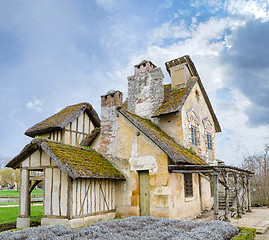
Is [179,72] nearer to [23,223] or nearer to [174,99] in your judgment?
[174,99]

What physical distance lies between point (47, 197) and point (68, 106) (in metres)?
9.34

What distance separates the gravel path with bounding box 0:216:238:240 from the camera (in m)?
5.69

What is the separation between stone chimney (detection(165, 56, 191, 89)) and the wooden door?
7.45 m

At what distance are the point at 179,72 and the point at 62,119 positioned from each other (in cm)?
834

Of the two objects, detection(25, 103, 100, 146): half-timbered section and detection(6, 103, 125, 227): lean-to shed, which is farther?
detection(25, 103, 100, 146): half-timbered section

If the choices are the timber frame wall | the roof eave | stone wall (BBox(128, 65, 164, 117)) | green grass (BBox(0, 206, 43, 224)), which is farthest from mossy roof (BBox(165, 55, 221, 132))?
green grass (BBox(0, 206, 43, 224))

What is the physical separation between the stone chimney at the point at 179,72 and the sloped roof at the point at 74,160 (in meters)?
7.61

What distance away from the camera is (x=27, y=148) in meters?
10.7

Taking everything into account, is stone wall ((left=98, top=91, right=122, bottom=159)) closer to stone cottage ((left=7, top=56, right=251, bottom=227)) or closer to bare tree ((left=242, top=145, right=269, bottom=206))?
stone cottage ((left=7, top=56, right=251, bottom=227))

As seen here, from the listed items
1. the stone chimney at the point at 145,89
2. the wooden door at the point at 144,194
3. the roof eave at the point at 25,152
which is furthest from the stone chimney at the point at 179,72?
the roof eave at the point at 25,152

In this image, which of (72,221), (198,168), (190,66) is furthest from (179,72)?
(72,221)

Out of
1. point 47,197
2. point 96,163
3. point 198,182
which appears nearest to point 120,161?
point 96,163

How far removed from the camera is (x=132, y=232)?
6.27 meters

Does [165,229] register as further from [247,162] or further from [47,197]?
[247,162]
